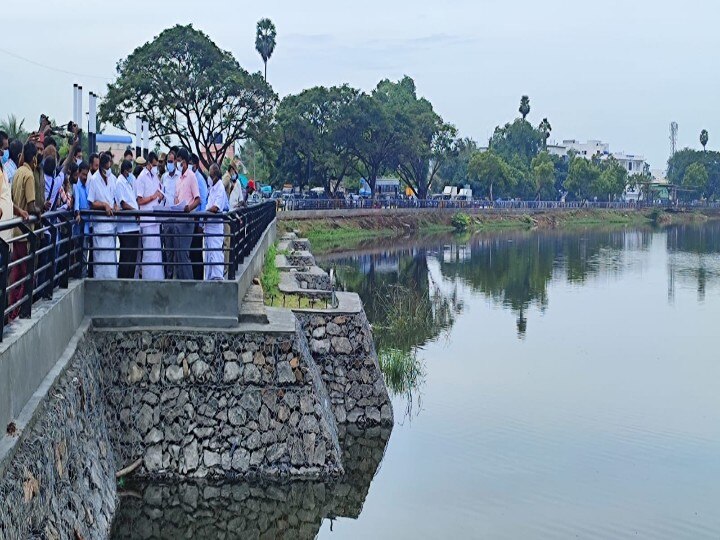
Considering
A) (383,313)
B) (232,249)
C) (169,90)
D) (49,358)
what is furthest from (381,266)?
(49,358)

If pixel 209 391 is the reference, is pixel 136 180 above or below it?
above

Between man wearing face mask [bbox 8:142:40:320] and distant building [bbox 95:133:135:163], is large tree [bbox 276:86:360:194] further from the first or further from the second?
man wearing face mask [bbox 8:142:40:320]

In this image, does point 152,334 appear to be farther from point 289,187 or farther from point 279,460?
point 289,187

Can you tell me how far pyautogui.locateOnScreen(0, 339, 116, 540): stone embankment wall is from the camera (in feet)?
25.1

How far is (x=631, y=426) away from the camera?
16656mm

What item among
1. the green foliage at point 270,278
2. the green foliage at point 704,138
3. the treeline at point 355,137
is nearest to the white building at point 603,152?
the green foliage at point 704,138

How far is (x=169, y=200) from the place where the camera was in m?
14.4

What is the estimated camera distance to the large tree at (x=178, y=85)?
44500mm

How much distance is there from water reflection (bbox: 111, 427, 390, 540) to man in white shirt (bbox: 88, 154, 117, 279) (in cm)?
252

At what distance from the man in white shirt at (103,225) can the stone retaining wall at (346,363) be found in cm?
300

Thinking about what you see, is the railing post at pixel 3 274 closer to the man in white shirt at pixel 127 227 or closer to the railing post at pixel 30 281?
the railing post at pixel 30 281

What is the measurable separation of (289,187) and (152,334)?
6803 cm

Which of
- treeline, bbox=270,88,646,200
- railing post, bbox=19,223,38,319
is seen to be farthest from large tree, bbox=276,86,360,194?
railing post, bbox=19,223,38,319

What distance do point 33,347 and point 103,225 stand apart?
376cm
